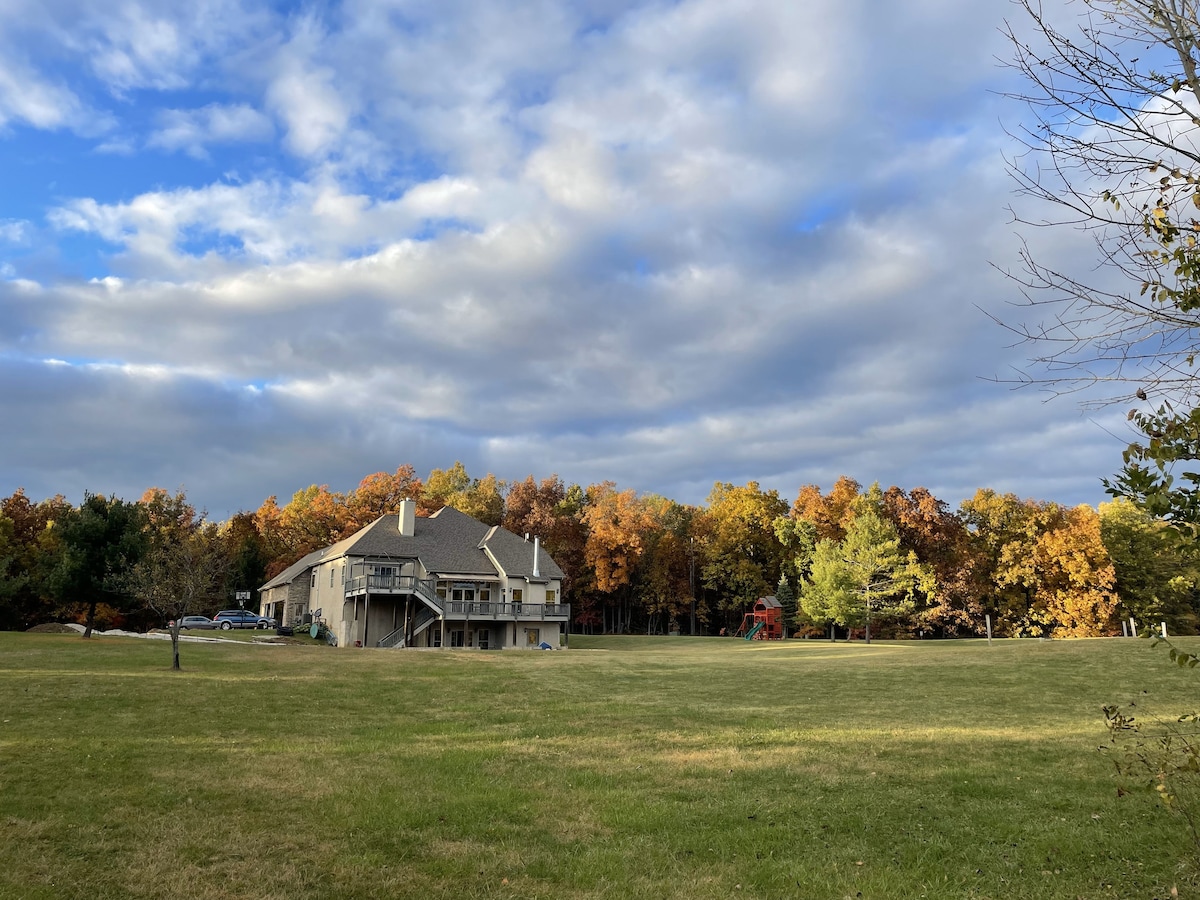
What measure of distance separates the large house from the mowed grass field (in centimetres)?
2745

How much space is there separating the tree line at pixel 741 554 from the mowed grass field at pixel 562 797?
1180 inches

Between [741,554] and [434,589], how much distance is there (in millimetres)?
35145

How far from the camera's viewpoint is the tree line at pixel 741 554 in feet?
176

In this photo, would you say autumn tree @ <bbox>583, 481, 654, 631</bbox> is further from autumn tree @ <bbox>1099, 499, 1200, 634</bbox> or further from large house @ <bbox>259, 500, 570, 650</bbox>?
autumn tree @ <bbox>1099, 499, 1200, 634</bbox>

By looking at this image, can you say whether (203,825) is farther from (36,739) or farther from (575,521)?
(575,521)

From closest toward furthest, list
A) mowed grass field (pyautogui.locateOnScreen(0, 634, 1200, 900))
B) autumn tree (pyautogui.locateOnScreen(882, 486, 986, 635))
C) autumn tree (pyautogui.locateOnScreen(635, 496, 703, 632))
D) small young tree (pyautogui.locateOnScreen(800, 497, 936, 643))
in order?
mowed grass field (pyautogui.locateOnScreen(0, 634, 1200, 900)) < small young tree (pyautogui.locateOnScreen(800, 497, 936, 643)) < autumn tree (pyautogui.locateOnScreen(882, 486, 986, 635)) < autumn tree (pyautogui.locateOnScreen(635, 496, 703, 632))

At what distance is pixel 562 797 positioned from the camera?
9.50 meters

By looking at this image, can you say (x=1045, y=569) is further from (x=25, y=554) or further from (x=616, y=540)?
(x=25, y=554)

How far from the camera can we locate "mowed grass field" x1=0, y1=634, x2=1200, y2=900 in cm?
681

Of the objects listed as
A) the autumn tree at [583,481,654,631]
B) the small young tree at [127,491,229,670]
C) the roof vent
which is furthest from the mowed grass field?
the autumn tree at [583,481,654,631]

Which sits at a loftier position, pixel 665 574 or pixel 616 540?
pixel 616 540

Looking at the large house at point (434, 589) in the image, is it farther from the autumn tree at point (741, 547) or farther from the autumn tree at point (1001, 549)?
the autumn tree at point (1001, 549)

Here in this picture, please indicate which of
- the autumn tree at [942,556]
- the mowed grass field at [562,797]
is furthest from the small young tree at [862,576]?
the mowed grass field at [562,797]

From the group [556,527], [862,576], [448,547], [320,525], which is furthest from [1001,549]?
[320,525]
